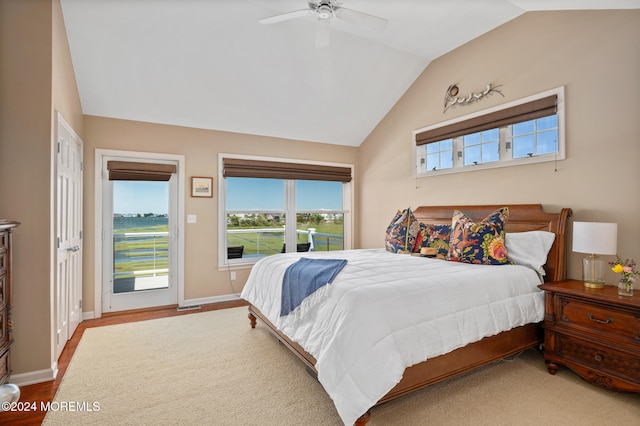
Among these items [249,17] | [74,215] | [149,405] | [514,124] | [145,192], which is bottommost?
[149,405]

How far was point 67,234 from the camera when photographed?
313cm

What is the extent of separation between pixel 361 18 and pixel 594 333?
301 centimetres

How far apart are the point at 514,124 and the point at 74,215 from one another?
4.73 meters

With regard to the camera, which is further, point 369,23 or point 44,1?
point 369,23

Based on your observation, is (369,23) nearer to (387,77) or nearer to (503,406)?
(387,77)

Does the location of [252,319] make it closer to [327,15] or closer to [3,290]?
[3,290]

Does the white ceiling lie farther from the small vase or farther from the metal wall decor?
the small vase

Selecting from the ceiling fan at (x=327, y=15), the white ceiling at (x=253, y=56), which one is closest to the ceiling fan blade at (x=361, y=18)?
the ceiling fan at (x=327, y=15)

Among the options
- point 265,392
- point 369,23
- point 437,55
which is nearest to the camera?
point 265,392

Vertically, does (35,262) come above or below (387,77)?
below

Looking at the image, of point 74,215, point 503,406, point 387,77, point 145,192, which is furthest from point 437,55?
point 74,215

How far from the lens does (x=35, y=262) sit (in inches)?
96.0

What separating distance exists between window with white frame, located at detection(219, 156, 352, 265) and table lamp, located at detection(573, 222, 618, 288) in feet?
11.6

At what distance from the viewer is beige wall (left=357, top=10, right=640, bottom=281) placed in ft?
8.62
